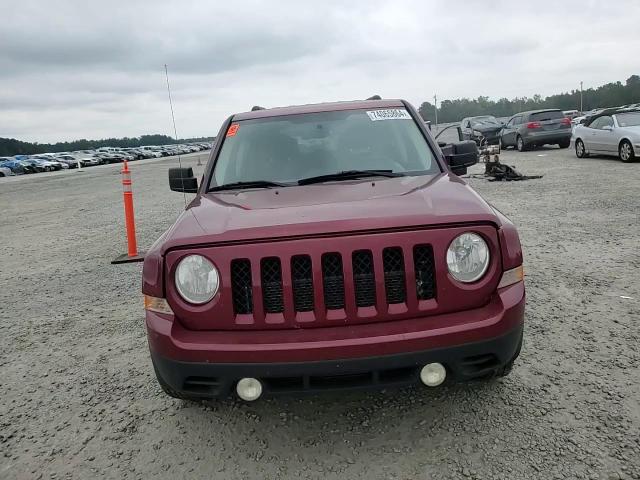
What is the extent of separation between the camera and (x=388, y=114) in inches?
148

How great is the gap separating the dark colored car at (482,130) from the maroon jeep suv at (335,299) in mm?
20940

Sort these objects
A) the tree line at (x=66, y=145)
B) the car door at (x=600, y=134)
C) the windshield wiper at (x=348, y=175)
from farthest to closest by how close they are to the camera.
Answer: the tree line at (x=66, y=145), the car door at (x=600, y=134), the windshield wiper at (x=348, y=175)

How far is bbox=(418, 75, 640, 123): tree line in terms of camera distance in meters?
77.0

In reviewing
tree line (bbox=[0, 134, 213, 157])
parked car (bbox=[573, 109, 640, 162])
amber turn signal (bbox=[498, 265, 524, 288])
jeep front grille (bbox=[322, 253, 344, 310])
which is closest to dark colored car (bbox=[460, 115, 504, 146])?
parked car (bbox=[573, 109, 640, 162])

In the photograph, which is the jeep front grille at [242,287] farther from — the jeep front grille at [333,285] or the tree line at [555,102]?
the tree line at [555,102]

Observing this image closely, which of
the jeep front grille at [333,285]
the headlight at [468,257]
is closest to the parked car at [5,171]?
the jeep front grille at [333,285]

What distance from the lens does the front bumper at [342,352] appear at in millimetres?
2158

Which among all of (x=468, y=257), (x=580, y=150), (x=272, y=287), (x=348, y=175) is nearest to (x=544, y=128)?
(x=580, y=150)

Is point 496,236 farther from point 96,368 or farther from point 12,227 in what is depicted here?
point 12,227

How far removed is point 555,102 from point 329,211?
112 meters

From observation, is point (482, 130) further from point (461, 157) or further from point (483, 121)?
point (461, 157)

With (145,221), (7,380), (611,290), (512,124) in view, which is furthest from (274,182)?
(512,124)

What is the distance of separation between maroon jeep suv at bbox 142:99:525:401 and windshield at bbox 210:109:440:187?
913 millimetres

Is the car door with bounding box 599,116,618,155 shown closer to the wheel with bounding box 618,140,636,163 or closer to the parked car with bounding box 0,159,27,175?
the wheel with bounding box 618,140,636,163
